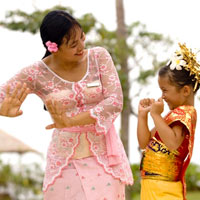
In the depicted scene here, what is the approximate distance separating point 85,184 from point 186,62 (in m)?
1.01

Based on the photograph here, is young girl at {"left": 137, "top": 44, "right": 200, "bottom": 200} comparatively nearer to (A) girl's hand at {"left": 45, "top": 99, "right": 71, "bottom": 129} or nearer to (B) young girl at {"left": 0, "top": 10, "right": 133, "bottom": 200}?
(B) young girl at {"left": 0, "top": 10, "right": 133, "bottom": 200}

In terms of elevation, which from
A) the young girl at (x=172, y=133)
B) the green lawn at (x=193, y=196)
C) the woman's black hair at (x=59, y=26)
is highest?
the woman's black hair at (x=59, y=26)

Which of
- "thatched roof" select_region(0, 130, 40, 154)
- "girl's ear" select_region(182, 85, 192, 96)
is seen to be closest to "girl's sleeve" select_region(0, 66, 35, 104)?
"girl's ear" select_region(182, 85, 192, 96)

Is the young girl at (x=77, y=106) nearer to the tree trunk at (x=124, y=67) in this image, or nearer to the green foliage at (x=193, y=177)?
the tree trunk at (x=124, y=67)

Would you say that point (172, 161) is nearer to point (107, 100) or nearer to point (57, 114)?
point (107, 100)

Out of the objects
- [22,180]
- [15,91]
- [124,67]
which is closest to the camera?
[15,91]

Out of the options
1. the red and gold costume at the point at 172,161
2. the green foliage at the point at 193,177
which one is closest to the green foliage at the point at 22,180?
the green foliage at the point at 193,177

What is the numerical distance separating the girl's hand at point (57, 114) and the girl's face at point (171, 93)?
0.63 meters

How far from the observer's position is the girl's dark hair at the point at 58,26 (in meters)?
3.25

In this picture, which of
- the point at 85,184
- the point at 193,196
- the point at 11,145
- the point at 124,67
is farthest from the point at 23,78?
the point at 11,145

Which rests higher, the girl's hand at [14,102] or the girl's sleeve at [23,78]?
the girl's sleeve at [23,78]

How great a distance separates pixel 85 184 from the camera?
335 cm

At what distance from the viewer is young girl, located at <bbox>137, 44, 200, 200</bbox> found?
123 inches

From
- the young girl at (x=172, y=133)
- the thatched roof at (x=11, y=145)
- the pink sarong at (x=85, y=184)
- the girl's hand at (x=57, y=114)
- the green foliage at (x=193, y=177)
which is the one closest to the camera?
the girl's hand at (x=57, y=114)
